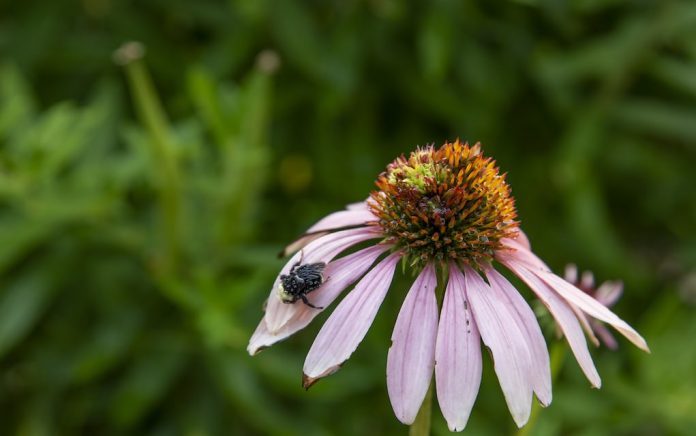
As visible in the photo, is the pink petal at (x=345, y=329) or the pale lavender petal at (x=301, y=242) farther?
the pale lavender petal at (x=301, y=242)

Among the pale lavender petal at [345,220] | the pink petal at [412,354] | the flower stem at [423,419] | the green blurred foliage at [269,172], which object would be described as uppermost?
the green blurred foliage at [269,172]

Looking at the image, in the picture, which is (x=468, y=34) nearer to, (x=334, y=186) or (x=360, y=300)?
(x=334, y=186)

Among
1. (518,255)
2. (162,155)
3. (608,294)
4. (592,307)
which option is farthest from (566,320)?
(162,155)

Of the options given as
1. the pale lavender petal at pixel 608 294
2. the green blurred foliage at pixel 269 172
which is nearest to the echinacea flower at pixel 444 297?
the pale lavender petal at pixel 608 294

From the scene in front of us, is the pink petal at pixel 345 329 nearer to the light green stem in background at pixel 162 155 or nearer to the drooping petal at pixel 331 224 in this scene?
the drooping petal at pixel 331 224

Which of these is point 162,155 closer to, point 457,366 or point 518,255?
point 518,255

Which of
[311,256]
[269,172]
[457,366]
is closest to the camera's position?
[457,366]

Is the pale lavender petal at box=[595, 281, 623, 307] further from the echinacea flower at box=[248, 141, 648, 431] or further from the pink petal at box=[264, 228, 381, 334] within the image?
the pink petal at box=[264, 228, 381, 334]
